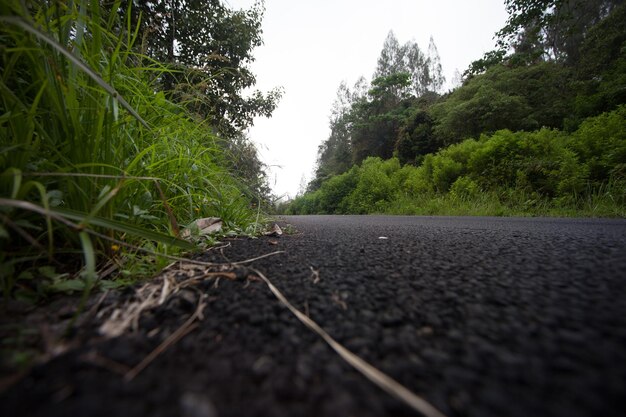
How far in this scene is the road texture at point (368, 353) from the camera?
1.12 ft

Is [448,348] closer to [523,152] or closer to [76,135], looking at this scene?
[76,135]

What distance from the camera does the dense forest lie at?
5176 mm

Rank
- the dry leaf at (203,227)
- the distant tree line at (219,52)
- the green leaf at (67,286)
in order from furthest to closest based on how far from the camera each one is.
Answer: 1. the distant tree line at (219,52)
2. the dry leaf at (203,227)
3. the green leaf at (67,286)

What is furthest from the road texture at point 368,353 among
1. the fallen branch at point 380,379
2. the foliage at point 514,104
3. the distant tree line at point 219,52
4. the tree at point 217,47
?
the foliage at point 514,104

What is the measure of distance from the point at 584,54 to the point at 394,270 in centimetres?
1929

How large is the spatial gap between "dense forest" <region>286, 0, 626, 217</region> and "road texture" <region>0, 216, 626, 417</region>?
457cm

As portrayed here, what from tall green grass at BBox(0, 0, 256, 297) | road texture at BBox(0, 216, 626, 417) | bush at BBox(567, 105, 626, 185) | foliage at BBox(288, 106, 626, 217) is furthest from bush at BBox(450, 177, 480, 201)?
tall green grass at BBox(0, 0, 256, 297)

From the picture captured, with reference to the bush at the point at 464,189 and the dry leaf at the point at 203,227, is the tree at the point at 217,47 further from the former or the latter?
the bush at the point at 464,189

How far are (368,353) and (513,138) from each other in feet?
26.5

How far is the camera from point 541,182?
18.2 feet

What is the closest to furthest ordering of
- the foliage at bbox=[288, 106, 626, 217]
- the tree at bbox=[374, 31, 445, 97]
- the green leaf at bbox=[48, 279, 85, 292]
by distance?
the green leaf at bbox=[48, 279, 85, 292] < the foliage at bbox=[288, 106, 626, 217] < the tree at bbox=[374, 31, 445, 97]

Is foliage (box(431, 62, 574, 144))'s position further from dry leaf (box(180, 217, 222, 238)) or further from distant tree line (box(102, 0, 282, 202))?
dry leaf (box(180, 217, 222, 238))

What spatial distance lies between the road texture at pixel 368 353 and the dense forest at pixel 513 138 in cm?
457

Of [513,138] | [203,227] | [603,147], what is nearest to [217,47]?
[203,227]
